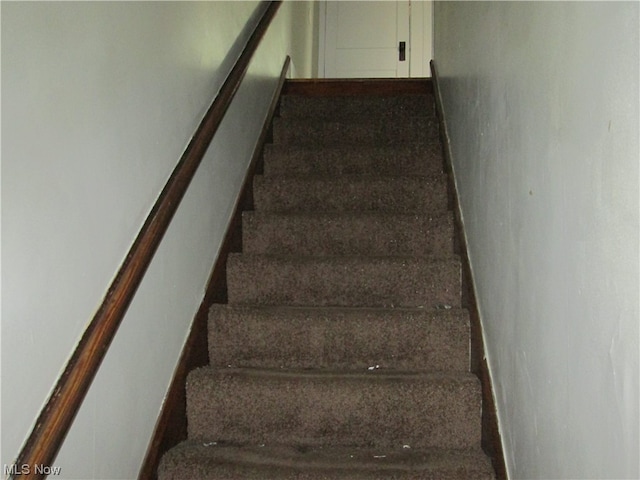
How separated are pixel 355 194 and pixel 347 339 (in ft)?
2.78

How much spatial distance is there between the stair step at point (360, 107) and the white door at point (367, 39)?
1.95 m

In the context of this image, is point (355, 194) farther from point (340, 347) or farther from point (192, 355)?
point (192, 355)

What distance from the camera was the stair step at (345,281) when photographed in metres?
2.01

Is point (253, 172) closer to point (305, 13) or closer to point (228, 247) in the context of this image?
point (228, 247)

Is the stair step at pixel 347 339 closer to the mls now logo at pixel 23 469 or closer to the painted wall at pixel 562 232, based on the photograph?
the painted wall at pixel 562 232

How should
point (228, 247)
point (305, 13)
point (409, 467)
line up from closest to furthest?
1. point (409, 467)
2. point (228, 247)
3. point (305, 13)

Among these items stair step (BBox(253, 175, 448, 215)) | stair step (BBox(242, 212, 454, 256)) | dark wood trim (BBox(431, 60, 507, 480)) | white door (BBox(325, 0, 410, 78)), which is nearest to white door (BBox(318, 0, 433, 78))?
white door (BBox(325, 0, 410, 78))

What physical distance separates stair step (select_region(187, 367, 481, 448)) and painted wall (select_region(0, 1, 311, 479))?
0.18 meters

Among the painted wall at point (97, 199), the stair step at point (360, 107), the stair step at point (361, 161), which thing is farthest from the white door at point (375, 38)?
the painted wall at point (97, 199)

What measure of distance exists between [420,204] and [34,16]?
1.79m

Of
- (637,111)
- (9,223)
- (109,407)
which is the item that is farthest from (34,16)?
(637,111)

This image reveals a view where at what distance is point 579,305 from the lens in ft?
2.85

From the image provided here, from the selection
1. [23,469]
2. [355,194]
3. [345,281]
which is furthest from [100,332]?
[355,194]

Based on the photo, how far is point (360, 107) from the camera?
318 centimetres
